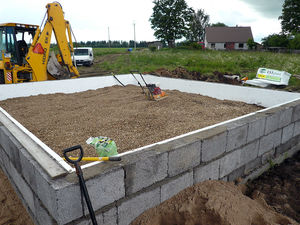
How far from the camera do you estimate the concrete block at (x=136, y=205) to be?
198 centimetres

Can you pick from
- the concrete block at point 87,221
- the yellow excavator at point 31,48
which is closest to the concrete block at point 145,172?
the concrete block at point 87,221

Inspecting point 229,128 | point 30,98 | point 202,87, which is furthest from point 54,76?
point 229,128

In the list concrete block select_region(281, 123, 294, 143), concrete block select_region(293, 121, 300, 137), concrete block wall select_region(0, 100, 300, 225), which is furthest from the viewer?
concrete block select_region(293, 121, 300, 137)

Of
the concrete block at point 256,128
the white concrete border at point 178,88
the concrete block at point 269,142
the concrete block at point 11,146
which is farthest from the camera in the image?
the white concrete border at point 178,88

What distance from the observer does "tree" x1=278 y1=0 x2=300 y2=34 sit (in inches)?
1505

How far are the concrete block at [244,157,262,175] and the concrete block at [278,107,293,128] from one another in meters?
0.63

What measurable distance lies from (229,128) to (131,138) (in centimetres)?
124

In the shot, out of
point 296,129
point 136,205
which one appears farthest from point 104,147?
point 296,129

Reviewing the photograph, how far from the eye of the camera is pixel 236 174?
304cm

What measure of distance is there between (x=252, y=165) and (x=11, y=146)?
301 cm

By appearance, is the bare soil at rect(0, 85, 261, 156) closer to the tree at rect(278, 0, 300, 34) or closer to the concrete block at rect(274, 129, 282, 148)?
the concrete block at rect(274, 129, 282, 148)

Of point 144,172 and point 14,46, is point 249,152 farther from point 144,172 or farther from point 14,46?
point 14,46

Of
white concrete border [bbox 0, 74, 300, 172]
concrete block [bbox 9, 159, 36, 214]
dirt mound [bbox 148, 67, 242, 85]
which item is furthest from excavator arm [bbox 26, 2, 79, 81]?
concrete block [bbox 9, 159, 36, 214]

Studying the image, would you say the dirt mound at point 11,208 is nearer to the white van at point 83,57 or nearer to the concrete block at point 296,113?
the concrete block at point 296,113
